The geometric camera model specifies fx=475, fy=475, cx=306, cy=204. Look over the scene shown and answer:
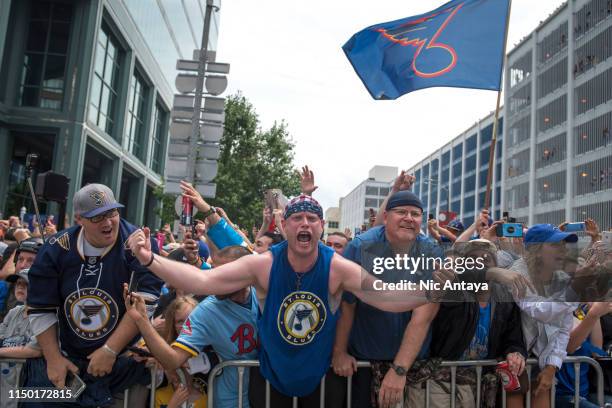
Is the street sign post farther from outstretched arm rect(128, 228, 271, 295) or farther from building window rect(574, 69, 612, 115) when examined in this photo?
building window rect(574, 69, 612, 115)

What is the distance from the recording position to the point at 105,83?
25391mm

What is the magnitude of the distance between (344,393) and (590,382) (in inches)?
90.2

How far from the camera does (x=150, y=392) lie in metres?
3.69

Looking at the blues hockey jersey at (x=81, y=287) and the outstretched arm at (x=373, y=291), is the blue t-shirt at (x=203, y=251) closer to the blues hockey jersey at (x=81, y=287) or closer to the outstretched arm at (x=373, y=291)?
the blues hockey jersey at (x=81, y=287)

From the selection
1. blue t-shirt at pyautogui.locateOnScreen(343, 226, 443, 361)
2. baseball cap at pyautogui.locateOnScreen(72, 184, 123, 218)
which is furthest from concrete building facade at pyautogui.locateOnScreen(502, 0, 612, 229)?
baseball cap at pyautogui.locateOnScreen(72, 184, 123, 218)

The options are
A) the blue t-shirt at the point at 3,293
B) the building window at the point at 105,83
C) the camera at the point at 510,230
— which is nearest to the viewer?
the camera at the point at 510,230

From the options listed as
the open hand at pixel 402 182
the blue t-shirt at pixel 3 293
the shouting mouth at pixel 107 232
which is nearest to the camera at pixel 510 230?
the open hand at pixel 402 182

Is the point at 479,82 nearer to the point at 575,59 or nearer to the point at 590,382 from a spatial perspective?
the point at 590,382

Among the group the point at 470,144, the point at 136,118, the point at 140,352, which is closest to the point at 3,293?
the point at 140,352

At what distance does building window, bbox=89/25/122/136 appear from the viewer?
23.8 meters

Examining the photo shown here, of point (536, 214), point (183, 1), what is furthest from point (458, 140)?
point (183, 1)

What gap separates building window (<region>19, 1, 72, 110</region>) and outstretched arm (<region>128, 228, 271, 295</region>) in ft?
72.6

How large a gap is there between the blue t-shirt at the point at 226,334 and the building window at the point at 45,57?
22.0m

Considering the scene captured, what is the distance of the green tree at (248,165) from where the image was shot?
29656mm
